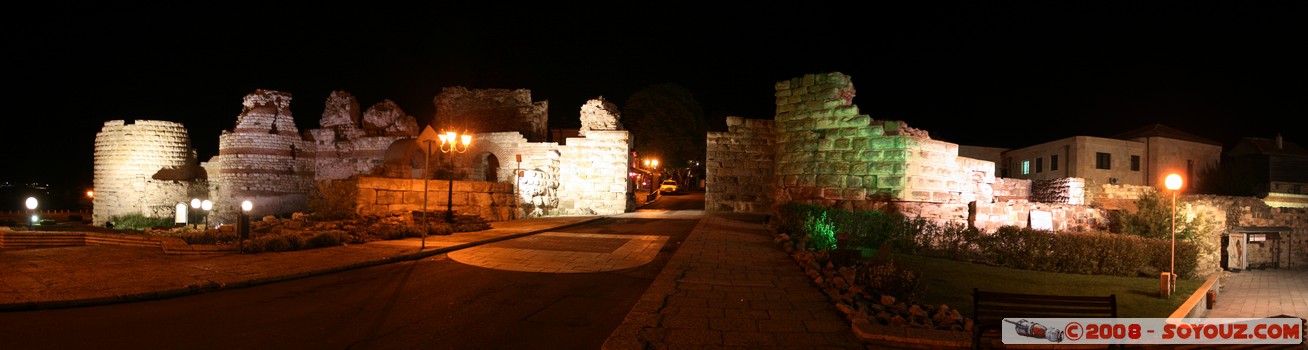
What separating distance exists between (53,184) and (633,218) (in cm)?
5757

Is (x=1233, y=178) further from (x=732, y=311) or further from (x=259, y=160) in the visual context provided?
(x=259, y=160)

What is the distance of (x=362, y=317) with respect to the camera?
5.69 meters

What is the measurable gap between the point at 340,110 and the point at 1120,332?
3666 centimetres

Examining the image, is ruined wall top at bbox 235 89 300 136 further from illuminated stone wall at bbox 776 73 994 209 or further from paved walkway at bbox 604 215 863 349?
paved walkway at bbox 604 215 863 349

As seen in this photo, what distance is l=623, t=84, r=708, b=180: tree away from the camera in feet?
128

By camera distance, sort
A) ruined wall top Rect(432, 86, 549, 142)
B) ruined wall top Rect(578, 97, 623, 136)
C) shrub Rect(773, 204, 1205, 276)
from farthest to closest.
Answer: ruined wall top Rect(432, 86, 549, 142) < ruined wall top Rect(578, 97, 623, 136) < shrub Rect(773, 204, 1205, 276)

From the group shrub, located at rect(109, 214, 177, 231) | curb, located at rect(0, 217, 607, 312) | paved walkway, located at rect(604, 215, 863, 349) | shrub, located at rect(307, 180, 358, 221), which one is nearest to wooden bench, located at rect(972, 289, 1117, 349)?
paved walkway, located at rect(604, 215, 863, 349)

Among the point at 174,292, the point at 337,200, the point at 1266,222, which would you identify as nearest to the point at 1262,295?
the point at 1266,222

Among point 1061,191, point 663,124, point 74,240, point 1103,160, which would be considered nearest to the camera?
point 74,240

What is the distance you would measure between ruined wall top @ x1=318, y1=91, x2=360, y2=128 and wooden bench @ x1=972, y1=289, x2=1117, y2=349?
35547 mm

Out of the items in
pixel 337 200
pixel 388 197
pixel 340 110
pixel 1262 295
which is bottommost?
pixel 1262 295

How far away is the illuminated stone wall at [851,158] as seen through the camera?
46.6 ft

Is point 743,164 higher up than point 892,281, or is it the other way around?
point 743,164

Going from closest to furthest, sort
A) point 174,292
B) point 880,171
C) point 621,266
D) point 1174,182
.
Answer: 1. point 174,292
2. point 621,266
3. point 1174,182
4. point 880,171
